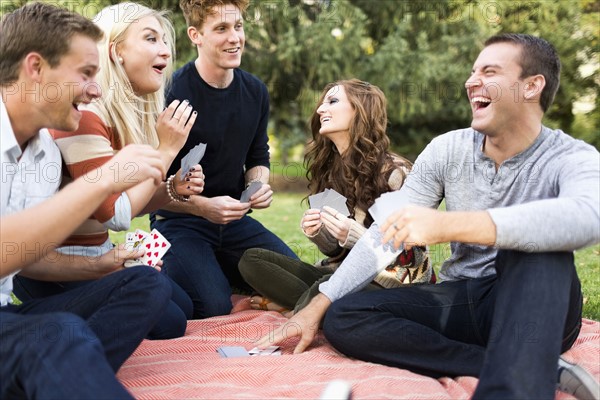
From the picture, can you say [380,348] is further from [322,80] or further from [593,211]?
[322,80]

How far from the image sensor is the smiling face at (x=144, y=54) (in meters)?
3.57

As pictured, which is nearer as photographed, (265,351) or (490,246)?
(490,246)

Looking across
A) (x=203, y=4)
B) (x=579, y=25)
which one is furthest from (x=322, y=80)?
(x=203, y=4)

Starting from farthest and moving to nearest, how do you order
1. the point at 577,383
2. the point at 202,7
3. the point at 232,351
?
the point at 202,7
the point at 232,351
the point at 577,383

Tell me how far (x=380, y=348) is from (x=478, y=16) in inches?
505

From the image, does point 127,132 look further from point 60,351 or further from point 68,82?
point 60,351

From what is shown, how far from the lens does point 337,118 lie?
13.3 feet

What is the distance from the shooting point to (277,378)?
2.88 metres

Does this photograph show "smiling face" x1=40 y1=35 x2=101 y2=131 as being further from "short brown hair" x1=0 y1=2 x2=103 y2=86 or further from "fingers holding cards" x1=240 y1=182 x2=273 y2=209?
"fingers holding cards" x1=240 y1=182 x2=273 y2=209

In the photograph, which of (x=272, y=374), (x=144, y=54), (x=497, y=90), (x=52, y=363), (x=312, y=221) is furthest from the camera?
(x=312, y=221)

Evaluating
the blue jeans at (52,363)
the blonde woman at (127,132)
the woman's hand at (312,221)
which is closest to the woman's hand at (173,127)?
the blonde woman at (127,132)

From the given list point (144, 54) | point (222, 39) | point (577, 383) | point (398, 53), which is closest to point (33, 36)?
point (144, 54)

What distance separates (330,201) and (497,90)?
1122 mm

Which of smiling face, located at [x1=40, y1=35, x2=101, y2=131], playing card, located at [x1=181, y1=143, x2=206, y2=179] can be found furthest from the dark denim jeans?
playing card, located at [x1=181, y1=143, x2=206, y2=179]
